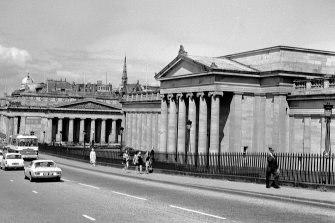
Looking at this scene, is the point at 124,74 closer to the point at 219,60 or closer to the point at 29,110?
the point at 29,110

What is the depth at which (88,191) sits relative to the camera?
25.1 metres

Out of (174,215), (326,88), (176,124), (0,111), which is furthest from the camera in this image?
(0,111)

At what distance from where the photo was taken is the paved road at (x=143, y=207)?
16.2m

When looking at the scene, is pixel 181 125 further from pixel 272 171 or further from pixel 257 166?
pixel 272 171

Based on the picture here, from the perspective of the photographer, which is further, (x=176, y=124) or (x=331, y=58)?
(x=176, y=124)

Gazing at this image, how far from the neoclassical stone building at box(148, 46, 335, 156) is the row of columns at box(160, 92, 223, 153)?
101 millimetres

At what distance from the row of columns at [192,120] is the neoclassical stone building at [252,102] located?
10cm

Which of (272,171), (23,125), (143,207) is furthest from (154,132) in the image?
(143,207)

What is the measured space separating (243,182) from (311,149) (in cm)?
1802

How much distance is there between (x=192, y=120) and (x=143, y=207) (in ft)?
114

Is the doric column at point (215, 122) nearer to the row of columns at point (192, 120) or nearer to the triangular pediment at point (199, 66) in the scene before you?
the row of columns at point (192, 120)

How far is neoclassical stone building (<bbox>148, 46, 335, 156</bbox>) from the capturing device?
4734cm

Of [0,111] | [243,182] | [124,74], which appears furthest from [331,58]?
[124,74]

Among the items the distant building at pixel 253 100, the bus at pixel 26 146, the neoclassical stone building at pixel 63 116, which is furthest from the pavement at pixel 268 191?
the neoclassical stone building at pixel 63 116
